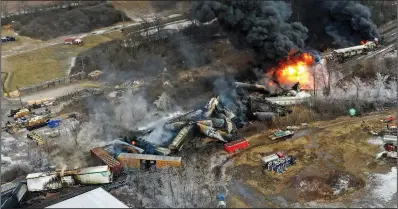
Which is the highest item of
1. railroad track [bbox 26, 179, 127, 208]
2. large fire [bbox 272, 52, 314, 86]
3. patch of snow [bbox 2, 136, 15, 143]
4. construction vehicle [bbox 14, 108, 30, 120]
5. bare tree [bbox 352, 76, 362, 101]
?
large fire [bbox 272, 52, 314, 86]

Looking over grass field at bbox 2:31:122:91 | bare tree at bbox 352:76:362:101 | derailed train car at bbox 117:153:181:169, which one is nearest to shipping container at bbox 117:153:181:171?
derailed train car at bbox 117:153:181:169

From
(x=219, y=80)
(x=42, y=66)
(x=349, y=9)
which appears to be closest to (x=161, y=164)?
(x=219, y=80)

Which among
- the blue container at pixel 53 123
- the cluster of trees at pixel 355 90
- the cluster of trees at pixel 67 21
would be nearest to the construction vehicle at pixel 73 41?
the cluster of trees at pixel 67 21

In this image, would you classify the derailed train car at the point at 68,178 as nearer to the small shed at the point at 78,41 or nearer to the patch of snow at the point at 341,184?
the patch of snow at the point at 341,184

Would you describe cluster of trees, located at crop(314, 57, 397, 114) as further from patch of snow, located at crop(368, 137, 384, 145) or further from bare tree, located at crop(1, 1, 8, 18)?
bare tree, located at crop(1, 1, 8, 18)

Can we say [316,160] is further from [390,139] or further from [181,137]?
[181,137]

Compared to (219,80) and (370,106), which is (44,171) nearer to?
(219,80)
